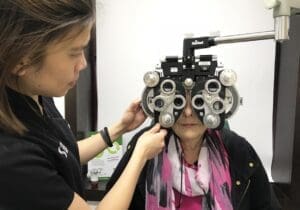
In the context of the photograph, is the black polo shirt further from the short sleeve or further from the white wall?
the white wall

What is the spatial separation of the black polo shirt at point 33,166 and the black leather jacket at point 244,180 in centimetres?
34

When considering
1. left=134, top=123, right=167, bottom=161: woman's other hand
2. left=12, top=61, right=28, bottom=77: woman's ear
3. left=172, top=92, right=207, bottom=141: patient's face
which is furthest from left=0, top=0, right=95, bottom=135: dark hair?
left=172, top=92, right=207, bottom=141: patient's face

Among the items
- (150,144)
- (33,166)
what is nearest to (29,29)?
(33,166)

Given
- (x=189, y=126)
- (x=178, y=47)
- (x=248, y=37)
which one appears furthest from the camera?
(x=178, y=47)

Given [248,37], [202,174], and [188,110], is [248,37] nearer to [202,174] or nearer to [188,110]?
[188,110]

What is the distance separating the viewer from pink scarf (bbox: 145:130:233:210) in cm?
115

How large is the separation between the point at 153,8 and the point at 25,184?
1.07 meters

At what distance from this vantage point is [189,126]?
1131 millimetres

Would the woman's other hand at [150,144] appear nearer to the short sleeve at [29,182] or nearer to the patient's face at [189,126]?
the patient's face at [189,126]

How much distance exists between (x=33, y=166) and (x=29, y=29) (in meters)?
0.28

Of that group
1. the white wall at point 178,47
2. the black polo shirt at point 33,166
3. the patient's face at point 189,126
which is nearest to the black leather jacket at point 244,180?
the patient's face at point 189,126

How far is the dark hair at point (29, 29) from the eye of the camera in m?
0.76

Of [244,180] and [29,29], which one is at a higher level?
[29,29]

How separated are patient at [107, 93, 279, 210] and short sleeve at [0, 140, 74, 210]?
0.39 m
